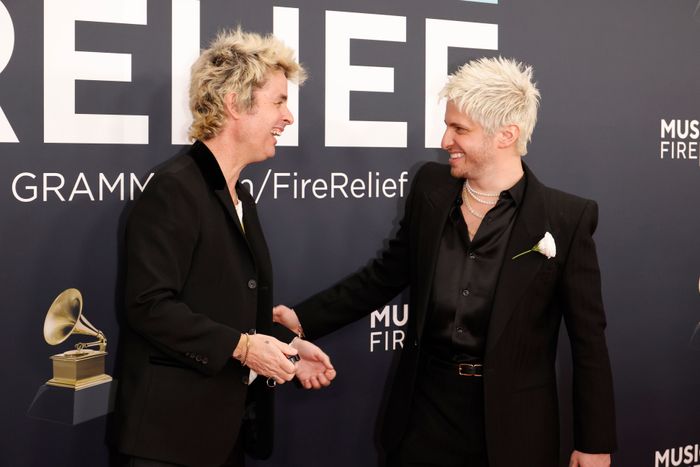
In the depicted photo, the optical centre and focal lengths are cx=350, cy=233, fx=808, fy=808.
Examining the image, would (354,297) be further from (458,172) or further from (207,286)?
(207,286)

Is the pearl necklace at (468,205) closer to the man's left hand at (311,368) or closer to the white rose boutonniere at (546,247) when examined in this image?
the white rose boutonniere at (546,247)

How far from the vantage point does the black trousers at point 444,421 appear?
2373 millimetres

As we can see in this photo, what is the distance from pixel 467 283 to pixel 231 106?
2.84 ft

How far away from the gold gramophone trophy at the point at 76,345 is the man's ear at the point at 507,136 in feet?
4.73

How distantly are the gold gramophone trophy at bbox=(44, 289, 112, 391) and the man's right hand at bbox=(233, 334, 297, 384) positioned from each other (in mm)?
711

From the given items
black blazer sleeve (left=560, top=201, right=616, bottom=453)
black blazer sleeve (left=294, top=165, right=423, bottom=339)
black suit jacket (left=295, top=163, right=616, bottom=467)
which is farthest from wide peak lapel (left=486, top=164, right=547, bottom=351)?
black blazer sleeve (left=294, top=165, right=423, bottom=339)

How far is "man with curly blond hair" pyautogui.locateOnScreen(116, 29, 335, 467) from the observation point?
2.12 meters

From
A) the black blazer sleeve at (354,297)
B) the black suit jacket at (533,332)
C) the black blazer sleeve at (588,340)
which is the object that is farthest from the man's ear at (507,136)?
the black blazer sleeve at (354,297)

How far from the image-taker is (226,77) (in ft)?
7.77

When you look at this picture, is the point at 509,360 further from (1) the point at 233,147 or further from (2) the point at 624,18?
(2) the point at 624,18

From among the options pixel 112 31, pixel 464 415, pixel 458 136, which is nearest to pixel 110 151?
pixel 112 31

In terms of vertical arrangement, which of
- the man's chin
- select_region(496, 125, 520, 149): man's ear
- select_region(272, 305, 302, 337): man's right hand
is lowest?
select_region(272, 305, 302, 337): man's right hand

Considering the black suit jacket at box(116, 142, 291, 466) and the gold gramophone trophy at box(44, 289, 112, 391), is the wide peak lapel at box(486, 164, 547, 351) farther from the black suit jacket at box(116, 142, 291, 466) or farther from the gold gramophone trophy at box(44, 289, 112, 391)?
the gold gramophone trophy at box(44, 289, 112, 391)

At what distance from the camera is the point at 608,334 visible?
12.3 feet
